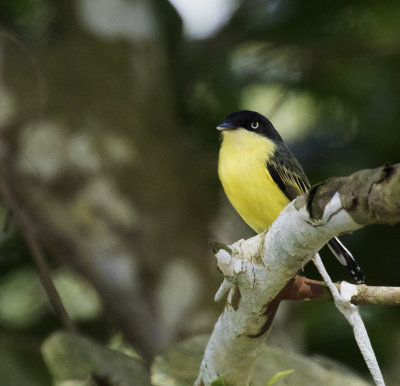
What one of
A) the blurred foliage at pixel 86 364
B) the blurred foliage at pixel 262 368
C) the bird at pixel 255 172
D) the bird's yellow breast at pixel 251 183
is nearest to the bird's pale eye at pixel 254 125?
the bird at pixel 255 172

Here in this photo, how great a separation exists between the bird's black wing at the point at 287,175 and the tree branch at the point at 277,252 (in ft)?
3.74

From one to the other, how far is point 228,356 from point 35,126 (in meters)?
2.62

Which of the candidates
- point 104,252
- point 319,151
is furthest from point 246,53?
point 104,252

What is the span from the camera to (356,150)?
5.64 metres

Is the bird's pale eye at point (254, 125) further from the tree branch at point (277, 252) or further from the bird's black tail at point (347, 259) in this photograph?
the tree branch at point (277, 252)

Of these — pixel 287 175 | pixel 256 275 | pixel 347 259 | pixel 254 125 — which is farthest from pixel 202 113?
pixel 256 275

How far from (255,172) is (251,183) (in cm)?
10

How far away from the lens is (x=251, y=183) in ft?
11.6

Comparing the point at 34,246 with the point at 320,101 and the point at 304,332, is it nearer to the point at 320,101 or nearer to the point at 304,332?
the point at 304,332

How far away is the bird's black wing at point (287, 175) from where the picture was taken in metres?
3.59

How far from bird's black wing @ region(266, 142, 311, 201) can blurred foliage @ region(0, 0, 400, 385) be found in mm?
886

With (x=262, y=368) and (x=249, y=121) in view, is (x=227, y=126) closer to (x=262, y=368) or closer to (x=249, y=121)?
(x=249, y=121)

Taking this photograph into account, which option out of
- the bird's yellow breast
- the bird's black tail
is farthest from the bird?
the bird's black tail

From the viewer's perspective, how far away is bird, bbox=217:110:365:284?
353 centimetres
